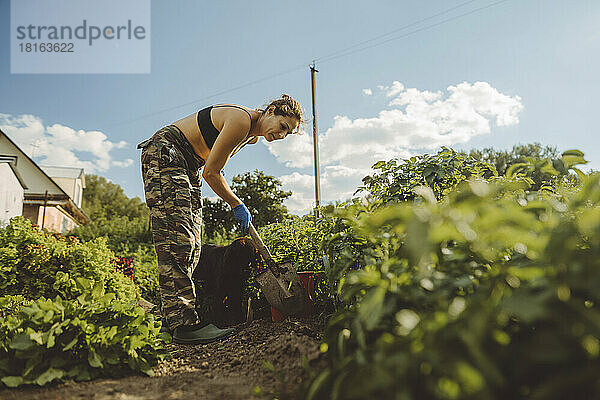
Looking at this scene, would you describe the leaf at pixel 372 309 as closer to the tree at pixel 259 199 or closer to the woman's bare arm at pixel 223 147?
the woman's bare arm at pixel 223 147

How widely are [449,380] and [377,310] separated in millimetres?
174

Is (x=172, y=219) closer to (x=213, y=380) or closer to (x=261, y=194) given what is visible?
(x=213, y=380)

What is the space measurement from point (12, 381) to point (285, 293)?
162 cm

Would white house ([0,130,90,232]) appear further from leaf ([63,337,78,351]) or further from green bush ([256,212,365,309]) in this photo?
leaf ([63,337,78,351])

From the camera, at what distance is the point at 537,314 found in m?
0.65

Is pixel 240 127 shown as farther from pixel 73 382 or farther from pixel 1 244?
pixel 1 244

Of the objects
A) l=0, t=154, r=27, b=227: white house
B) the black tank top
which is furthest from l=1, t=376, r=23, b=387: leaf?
l=0, t=154, r=27, b=227: white house

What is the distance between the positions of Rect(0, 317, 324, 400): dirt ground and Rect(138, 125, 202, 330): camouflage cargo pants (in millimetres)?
502

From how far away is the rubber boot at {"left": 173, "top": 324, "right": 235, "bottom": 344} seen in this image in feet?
8.46

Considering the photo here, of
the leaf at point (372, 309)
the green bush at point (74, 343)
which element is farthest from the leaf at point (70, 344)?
the leaf at point (372, 309)

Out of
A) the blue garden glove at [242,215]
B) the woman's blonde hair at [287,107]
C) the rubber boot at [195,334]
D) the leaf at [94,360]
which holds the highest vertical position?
the woman's blonde hair at [287,107]

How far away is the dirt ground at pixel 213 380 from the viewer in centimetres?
134

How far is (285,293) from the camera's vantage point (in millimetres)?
2797

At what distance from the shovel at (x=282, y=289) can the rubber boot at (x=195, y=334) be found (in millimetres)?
424
